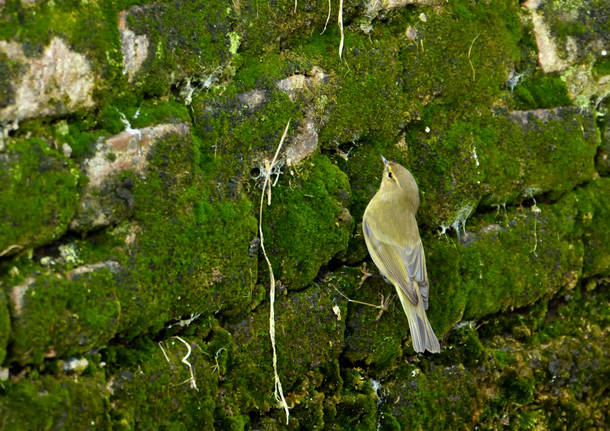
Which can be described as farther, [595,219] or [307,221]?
[595,219]

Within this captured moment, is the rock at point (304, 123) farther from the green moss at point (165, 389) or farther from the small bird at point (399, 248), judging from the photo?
the green moss at point (165, 389)

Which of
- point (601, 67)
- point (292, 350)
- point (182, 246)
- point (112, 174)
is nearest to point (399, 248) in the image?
point (292, 350)

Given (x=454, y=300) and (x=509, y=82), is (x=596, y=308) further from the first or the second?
(x=509, y=82)

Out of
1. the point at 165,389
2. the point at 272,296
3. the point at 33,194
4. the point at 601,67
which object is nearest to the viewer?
the point at 33,194

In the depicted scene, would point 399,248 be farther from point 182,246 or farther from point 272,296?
point 182,246

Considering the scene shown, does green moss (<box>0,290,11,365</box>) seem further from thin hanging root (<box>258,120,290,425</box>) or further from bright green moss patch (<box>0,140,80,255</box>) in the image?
thin hanging root (<box>258,120,290,425</box>)

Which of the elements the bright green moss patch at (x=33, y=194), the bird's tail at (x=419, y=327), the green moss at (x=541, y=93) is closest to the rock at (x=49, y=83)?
the bright green moss patch at (x=33, y=194)

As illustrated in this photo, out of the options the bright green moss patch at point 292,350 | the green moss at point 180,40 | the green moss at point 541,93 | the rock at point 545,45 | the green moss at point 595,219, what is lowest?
the green moss at point 595,219

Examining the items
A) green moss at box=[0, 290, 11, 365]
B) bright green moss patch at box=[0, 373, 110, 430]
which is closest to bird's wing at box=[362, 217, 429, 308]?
bright green moss patch at box=[0, 373, 110, 430]
